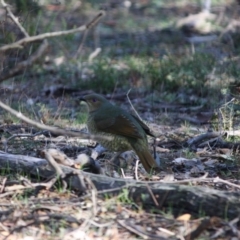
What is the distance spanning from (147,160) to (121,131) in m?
0.49

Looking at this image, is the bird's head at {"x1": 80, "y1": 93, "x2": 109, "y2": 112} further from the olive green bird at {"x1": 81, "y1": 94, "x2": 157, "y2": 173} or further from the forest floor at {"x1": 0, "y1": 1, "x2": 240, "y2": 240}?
the forest floor at {"x1": 0, "y1": 1, "x2": 240, "y2": 240}

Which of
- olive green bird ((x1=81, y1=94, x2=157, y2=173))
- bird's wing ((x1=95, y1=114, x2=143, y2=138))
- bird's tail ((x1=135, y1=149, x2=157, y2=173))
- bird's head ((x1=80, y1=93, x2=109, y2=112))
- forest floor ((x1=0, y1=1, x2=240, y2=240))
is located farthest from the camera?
bird's head ((x1=80, y1=93, x2=109, y2=112))

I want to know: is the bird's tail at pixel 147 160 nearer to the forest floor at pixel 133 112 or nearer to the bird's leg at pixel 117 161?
the forest floor at pixel 133 112

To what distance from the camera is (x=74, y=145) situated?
7.53 metres

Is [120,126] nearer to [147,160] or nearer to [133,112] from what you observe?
[147,160]

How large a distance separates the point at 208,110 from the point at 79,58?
4.49m

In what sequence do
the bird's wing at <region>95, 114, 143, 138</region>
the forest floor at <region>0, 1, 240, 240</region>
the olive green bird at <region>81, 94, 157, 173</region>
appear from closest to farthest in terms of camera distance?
the forest floor at <region>0, 1, 240, 240</region>, the olive green bird at <region>81, 94, 157, 173</region>, the bird's wing at <region>95, 114, 143, 138</region>

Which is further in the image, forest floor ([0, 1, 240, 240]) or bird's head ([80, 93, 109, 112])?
bird's head ([80, 93, 109, 112])

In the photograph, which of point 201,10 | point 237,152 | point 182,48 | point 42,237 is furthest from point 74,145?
point 201,10

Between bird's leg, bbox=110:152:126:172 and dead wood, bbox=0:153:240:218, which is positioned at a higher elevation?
dead wood, bbox=0:153:240:218

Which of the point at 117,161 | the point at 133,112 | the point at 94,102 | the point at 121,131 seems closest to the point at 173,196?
the point at 117,161

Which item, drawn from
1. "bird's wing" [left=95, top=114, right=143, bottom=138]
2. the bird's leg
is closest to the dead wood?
the bird's leg

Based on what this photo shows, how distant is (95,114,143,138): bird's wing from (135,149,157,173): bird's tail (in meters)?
0.19

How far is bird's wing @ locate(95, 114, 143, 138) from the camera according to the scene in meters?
6.91
